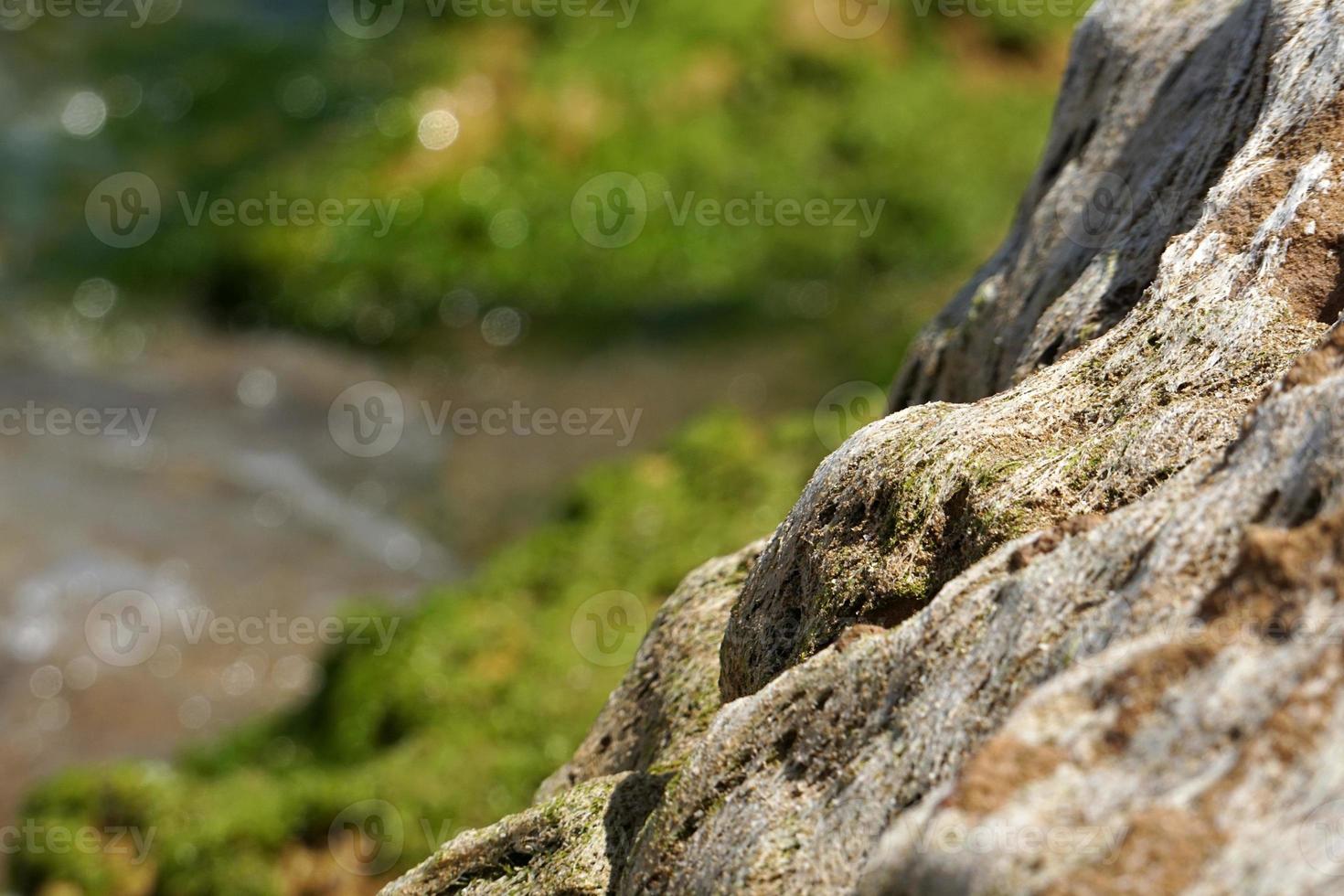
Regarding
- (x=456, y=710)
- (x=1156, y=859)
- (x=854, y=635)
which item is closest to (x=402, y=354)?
(x=456, y=710)

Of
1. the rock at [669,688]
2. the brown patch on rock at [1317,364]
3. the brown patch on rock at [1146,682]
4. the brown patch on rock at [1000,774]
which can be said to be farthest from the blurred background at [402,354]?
the brown patch on rock at [1317,364]

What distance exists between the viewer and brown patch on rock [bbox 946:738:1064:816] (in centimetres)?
440

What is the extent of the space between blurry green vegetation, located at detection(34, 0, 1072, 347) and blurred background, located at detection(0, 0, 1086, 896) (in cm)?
8

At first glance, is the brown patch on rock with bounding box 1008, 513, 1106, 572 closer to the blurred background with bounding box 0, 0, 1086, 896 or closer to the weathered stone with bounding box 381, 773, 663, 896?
the weathered stone with bounding box 381, 773, 663, 896

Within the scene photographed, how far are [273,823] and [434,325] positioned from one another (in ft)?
42.5

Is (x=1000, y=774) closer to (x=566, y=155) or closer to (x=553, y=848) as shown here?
(x=553, y=848)

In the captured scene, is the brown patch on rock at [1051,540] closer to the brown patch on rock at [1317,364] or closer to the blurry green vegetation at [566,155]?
the brown patch on rock at [1317,364]

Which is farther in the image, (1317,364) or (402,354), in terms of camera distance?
(402,354)

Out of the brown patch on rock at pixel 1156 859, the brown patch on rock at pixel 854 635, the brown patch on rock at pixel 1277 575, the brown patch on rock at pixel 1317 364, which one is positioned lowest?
the brown patch on rock at pixel 1156 859

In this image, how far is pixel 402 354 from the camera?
25328 mm

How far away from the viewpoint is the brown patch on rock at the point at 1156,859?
4.04m

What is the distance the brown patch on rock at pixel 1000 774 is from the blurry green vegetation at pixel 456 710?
32.4 feet

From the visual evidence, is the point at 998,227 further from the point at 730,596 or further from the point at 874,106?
the point at 730,596

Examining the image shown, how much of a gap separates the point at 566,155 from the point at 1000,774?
78.7ft
